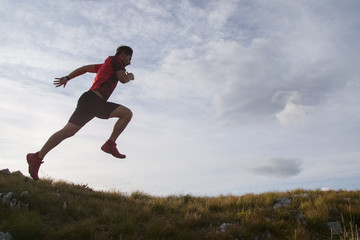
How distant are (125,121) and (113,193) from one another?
3.33 meters

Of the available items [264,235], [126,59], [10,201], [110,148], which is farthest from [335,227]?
[10,201]

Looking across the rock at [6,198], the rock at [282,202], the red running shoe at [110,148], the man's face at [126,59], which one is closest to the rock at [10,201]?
the rock at [6,198]

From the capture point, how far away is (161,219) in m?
5.72

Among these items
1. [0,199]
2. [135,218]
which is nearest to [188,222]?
[135,218]

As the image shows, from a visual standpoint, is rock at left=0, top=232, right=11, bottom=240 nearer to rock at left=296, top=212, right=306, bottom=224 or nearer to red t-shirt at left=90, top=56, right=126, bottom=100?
red t-shirt at left=90, top=56, right=126, bottom=100

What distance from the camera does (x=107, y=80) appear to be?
561cm

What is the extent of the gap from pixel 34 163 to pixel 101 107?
5.90 feet

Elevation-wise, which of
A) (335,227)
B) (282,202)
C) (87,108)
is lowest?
(335,227)

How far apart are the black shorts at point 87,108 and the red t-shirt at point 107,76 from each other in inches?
6.1

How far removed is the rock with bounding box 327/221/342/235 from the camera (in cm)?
555

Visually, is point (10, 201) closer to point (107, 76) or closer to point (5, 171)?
point (107, 76)

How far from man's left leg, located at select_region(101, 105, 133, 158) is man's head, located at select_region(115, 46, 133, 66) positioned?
98 centimetres

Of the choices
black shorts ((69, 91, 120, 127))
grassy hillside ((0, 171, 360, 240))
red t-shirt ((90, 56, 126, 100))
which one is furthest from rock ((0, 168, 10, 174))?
red t-shirt ((90, 56, 126, 100))

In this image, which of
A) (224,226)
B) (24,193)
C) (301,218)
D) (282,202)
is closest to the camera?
(224,226)
